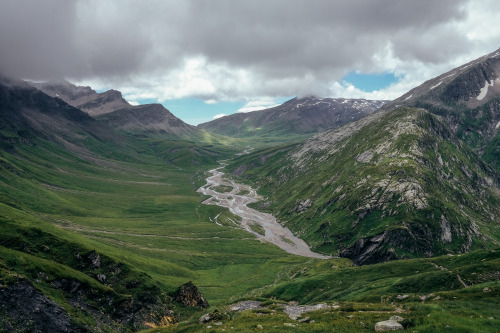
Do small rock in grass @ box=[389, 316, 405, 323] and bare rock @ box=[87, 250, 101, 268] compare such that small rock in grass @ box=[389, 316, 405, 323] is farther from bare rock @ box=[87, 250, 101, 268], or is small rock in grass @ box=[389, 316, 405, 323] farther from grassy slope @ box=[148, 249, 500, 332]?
bare rock @ box=[87, 250, 101, 268]

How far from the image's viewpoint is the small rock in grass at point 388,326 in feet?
92.2

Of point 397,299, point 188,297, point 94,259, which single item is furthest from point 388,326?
point 94,259

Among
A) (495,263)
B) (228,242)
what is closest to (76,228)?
(228,242)

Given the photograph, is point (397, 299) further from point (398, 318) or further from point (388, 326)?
point (388, 326)

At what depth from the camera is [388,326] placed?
28.7m

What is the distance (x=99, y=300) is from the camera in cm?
5938

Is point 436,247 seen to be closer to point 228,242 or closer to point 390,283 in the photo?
point 390,283

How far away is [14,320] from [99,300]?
16624 mm

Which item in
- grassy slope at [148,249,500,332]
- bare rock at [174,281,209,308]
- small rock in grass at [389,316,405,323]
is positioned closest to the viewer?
small rock in grass at [389,316,405,323]

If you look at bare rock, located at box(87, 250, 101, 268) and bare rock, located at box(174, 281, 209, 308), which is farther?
bare rock, located at box(174, 281, 209, 308)

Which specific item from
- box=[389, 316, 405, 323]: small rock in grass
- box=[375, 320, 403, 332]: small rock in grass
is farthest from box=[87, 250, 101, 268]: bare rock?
box=[389, 316, 405, 323]: small rock in grass

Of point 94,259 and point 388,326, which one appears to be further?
point 94,259

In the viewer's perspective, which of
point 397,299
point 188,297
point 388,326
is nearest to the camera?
point 388,326

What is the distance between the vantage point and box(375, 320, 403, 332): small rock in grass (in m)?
28.1
